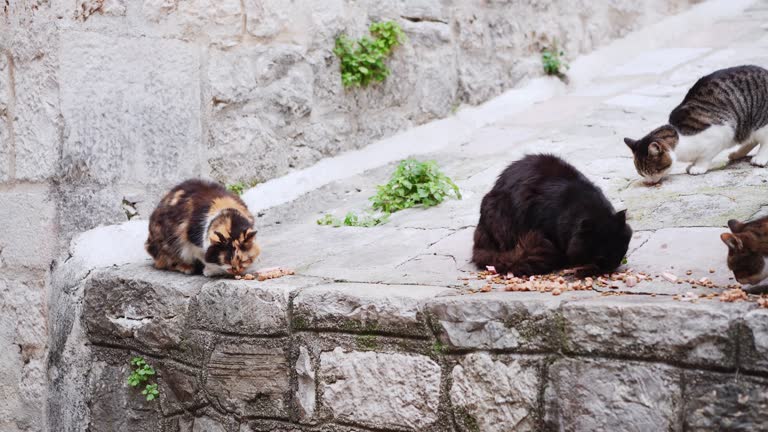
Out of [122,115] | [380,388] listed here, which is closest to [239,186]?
[122,115]

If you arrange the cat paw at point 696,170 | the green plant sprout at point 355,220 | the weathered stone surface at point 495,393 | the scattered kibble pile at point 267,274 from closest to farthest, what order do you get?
the weathered stone surface at point 495,393, the scattered kibble pile at point 267,274, the cat paw at point 696,170, the green plant sprout at point 355,220

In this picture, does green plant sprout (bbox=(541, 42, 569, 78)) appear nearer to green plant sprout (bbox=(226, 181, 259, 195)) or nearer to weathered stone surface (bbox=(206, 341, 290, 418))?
green plant sprout (bbox=(226, 181, 259, 195))

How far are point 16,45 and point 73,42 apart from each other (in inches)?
15.5

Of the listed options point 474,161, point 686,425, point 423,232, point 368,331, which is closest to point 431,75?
point 474,161

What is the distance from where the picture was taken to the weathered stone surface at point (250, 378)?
126 inches

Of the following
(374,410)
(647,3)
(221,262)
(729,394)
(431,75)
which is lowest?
(374,410)

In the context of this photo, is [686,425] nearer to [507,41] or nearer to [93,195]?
[93,195]

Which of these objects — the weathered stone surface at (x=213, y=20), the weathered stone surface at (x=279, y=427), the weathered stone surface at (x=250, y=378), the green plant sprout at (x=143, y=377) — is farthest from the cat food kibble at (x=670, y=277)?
the weathered stone surface at (x=213, y=20)

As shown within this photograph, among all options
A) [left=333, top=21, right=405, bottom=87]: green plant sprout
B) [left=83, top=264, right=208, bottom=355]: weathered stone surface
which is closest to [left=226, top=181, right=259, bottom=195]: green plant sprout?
[left=83, top=264, right=208, bottom=355]: weathered stone surface

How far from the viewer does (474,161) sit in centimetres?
543

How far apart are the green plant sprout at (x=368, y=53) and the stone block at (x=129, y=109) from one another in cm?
123

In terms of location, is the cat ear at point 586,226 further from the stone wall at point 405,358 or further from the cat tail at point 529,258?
the stone wall at point 405,358

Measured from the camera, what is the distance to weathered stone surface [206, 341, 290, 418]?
3201mm

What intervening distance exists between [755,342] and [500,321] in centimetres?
83
